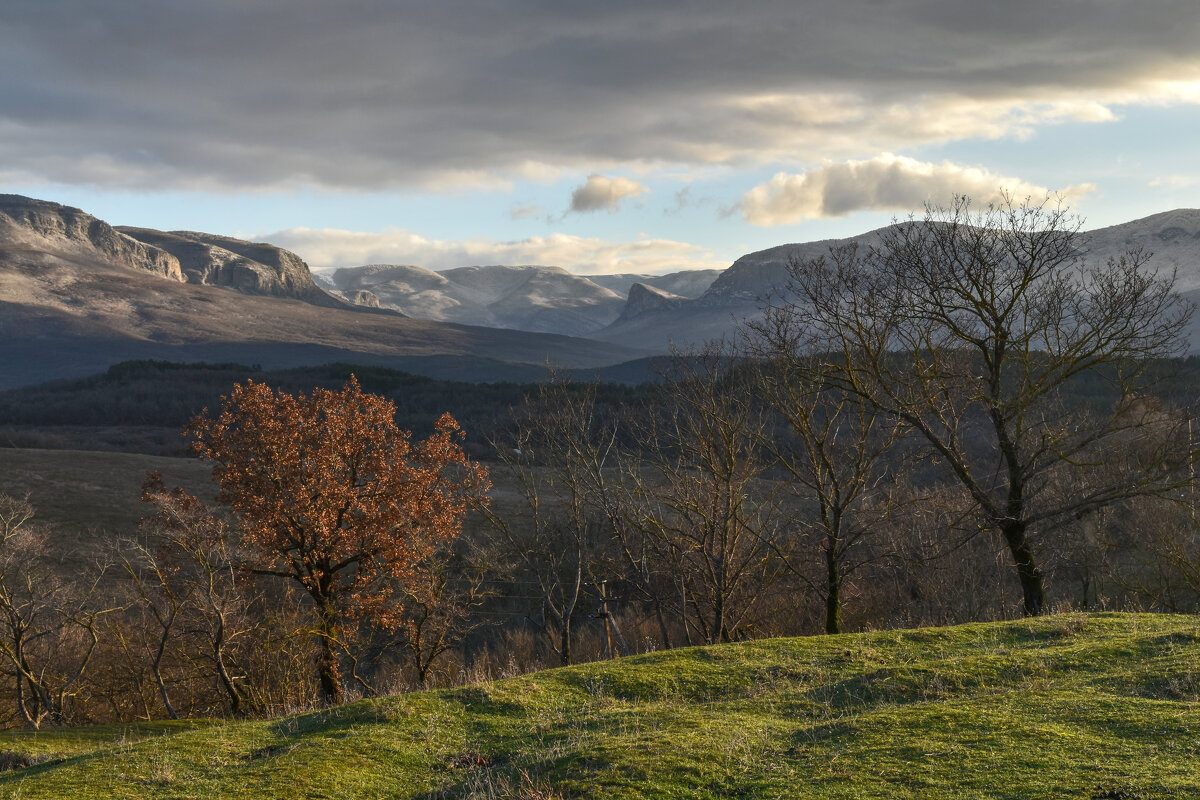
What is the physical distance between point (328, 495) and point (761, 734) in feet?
68.3

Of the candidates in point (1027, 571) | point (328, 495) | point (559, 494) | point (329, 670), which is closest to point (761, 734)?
point (1027, 571)

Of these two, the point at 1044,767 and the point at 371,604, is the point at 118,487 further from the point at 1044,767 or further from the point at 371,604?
the point at 1044,767

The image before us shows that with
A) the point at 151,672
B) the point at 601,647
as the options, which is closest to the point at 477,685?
the point at 151,672

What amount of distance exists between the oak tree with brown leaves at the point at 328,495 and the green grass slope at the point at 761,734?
15.9 metres

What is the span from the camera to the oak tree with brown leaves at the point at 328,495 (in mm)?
27578

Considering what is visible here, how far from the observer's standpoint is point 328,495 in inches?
1093

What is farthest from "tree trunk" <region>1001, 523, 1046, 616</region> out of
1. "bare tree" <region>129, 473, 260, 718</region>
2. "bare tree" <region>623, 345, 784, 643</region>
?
"bare tree" <region>129, 473, 260, 718</region>

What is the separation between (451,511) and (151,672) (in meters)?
15.5

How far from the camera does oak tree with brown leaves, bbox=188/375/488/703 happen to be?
1086 inches

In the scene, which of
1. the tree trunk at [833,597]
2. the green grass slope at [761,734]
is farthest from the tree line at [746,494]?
the green grass slope at [761,734]

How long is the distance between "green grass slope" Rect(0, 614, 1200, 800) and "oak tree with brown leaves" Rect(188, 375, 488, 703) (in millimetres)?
15908

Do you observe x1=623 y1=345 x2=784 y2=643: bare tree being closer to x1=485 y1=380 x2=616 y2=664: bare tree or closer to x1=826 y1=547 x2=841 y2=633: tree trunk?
x1=826 y1=547 x2=841 y2=633: tree trunk

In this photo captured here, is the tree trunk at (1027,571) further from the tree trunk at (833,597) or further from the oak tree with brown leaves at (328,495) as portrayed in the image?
the oak tree with brown leaves at (328,495)

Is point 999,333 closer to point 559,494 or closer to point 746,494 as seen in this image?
point 746,494
